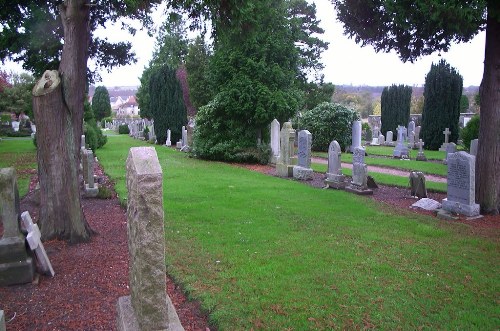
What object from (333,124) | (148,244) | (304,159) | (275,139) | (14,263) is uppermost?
(333,124)

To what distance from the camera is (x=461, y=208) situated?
969 centimetres

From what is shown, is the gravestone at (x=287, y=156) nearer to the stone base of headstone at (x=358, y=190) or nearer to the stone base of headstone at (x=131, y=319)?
the stone base of headstone at (x=358, y=190)

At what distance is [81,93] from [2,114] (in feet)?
168

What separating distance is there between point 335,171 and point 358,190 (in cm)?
130

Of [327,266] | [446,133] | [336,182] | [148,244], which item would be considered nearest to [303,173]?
[336,182]

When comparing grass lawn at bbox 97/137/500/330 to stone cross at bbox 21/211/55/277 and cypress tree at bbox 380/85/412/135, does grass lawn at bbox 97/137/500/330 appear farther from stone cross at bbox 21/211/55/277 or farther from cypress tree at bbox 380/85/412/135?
cypress tree at bbox 380/85/412/135

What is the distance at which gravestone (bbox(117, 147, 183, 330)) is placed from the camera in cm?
311

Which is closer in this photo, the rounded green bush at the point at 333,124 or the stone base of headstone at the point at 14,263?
the stone base of headstone at the point at 14,263

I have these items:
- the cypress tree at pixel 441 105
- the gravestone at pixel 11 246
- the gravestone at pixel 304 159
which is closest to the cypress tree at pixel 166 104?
the cypress tree at pixel 441 105

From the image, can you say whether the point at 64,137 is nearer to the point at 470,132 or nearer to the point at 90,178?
the point at 90,178

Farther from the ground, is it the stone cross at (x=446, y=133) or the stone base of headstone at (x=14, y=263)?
the stone cross at (x=446, y=133)

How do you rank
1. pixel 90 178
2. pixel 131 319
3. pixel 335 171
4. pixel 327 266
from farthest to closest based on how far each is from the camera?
pixel 335 171
pixel 90 178
pixel 327 266
pixel 131 319

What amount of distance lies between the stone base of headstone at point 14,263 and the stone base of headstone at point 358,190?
9.32m

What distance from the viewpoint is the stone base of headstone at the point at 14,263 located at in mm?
5434
